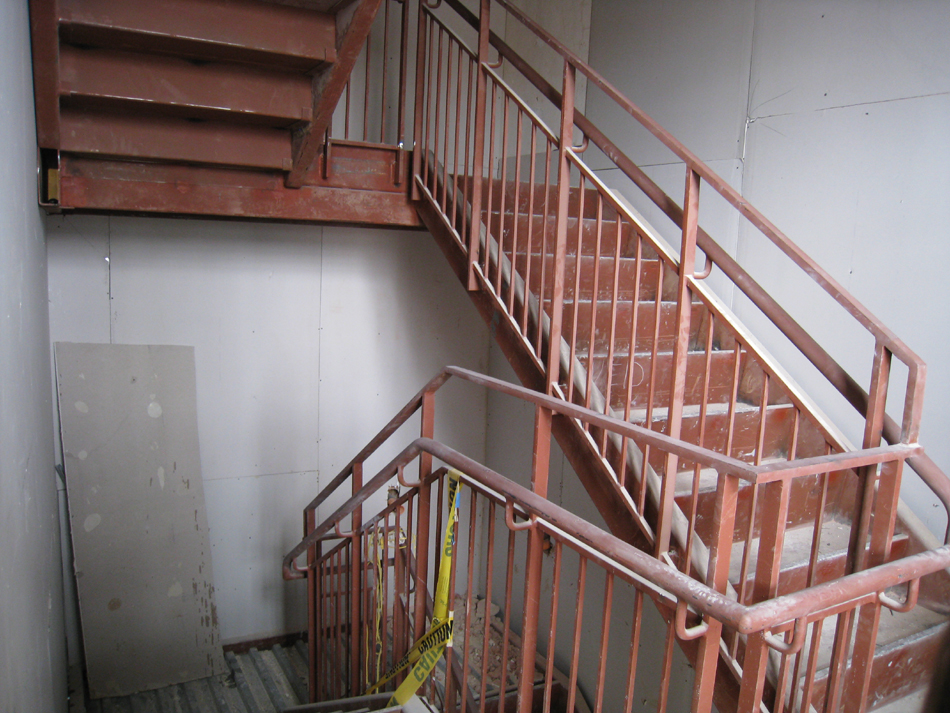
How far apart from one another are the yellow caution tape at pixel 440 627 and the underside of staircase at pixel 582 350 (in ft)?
0.27

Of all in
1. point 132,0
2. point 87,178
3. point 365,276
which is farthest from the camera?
point 365,276

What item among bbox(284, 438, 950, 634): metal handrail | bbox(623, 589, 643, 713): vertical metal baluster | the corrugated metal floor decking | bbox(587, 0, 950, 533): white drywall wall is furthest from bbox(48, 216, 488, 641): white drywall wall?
bbox(623, 589, 643, 713): vertical metal baluster

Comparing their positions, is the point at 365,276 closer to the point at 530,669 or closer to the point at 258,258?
the point at 258,258

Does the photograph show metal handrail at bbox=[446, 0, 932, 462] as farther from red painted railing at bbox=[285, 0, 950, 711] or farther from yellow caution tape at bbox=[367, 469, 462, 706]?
yellow caution tape at bbox=[367, 469, 462, 706]

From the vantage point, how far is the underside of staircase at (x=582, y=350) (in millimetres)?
1541

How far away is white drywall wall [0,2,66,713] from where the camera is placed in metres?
1.47

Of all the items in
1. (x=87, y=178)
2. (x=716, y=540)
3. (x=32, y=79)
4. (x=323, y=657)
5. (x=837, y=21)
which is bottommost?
(x=323, y=657)

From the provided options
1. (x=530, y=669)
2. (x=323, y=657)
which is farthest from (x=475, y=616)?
(x=530, y=669)

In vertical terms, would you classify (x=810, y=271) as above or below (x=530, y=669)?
above

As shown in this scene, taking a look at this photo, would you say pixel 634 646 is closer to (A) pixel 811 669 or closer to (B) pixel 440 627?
(A) pixel 811 669

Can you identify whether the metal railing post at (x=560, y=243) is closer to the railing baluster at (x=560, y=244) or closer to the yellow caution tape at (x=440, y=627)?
the railing baluster at (x=560, y=244)

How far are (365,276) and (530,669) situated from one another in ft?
9.55

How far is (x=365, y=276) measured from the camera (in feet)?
13.7

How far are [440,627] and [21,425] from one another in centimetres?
135
